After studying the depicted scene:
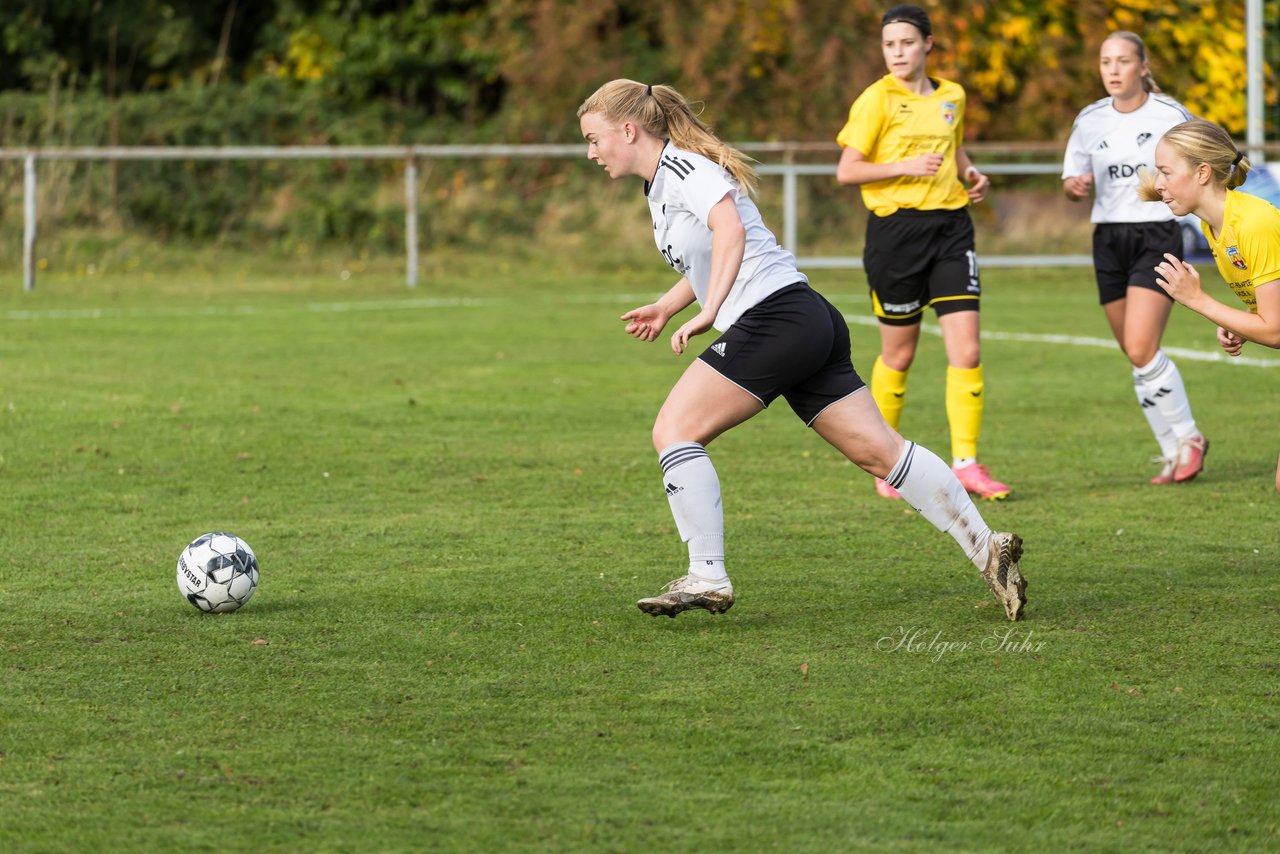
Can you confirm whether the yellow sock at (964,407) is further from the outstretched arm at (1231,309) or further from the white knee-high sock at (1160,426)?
the outstretched arm at (1231,309)

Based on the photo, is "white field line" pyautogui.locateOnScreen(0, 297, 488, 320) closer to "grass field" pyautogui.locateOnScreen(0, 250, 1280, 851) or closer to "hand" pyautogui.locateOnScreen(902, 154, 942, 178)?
"grass field" pyautogui.locateOnScreen(0, 250, 1280, 851)

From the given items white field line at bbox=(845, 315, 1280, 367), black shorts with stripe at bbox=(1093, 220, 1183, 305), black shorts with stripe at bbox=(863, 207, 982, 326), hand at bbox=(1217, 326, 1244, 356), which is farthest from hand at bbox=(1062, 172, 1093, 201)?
white field line at bbox=(845, 315, 1280, 367)

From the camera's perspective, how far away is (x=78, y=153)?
20.7 m

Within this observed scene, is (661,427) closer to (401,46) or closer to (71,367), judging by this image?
(71,367)

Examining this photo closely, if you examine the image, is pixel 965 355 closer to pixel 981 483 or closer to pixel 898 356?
pixel 898 356

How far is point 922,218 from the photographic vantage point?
8.14 m

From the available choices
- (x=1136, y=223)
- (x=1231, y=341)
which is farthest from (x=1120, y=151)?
(x=1231, y=341)

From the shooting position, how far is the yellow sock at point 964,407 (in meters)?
8.22

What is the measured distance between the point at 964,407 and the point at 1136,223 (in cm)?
126

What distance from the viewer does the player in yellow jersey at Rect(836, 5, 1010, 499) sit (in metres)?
8.10

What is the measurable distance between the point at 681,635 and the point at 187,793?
1905mm

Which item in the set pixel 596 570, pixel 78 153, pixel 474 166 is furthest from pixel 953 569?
pixel 474 166

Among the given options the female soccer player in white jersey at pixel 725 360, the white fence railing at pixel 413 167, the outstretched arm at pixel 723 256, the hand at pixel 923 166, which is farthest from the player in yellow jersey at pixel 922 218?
the white fence railing at pixel 413 167

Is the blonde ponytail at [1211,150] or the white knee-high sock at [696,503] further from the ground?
the blonde ponytail at [1211,150]
